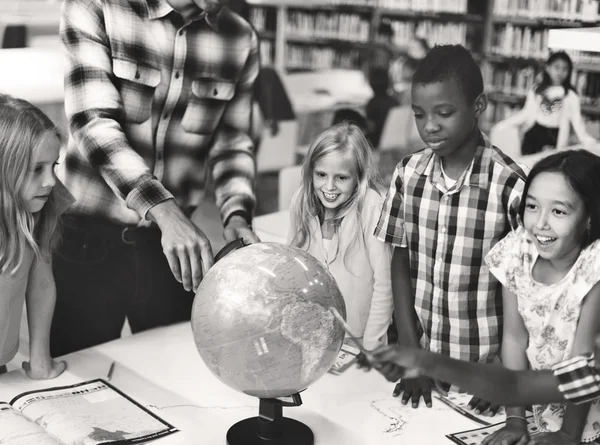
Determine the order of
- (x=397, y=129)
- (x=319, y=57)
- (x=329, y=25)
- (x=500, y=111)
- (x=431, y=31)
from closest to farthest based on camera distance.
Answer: (x=397, y=129), (x=500, y=111), (x=431, y=31), (x=329, y=25), (x=319, y=57)

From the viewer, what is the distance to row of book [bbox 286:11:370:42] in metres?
9.95

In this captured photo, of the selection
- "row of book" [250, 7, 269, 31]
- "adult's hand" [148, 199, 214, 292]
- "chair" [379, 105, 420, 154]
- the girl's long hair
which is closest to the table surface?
"adult's hand" [148, 199, 214, 292]

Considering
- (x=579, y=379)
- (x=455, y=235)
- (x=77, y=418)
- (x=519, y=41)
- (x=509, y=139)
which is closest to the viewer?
(x=579, y=379)

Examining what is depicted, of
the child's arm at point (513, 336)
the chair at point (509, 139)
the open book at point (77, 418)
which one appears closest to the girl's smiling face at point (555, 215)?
the child's arm at point (513, 336)

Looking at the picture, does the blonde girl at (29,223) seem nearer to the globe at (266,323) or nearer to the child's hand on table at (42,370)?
the child's hand on table at (42,370)

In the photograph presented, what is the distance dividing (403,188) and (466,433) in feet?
2.28

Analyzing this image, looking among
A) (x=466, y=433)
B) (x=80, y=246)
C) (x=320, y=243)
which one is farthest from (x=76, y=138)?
(x=466, y=433)

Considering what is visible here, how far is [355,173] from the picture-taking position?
248 cm

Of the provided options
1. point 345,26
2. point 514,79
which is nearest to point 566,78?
point 514,79

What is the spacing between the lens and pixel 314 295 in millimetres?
1937

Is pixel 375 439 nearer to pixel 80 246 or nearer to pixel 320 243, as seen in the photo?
pixel 320 243

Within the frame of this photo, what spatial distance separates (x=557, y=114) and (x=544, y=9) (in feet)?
9.64

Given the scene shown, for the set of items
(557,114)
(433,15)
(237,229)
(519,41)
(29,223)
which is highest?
(433,15)

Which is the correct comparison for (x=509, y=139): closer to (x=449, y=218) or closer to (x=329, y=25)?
(x=449, y=218)
